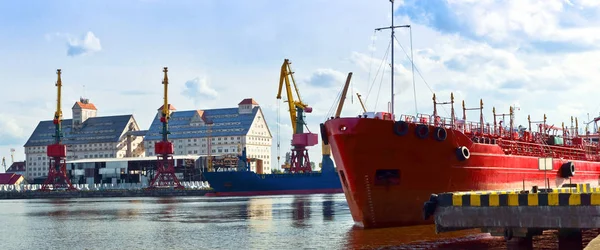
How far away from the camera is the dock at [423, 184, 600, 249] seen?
22.9 metres

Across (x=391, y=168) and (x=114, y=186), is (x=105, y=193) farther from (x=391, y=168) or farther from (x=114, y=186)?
(x=391, y=168)

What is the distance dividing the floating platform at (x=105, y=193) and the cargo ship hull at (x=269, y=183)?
706 inches

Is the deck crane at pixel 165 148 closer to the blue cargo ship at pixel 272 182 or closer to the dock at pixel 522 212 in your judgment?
the blue cargo ship at pixel 272 182

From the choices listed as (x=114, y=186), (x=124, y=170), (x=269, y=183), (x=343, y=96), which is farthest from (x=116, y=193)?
A: (x=343, y=96)

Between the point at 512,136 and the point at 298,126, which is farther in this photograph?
the point at 298,126

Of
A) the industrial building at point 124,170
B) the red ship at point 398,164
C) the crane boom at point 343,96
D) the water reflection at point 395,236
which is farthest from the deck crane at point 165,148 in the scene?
the water reflection at point 395,236

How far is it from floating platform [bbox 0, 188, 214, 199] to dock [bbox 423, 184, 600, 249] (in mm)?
118048

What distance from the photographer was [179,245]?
32438 mm

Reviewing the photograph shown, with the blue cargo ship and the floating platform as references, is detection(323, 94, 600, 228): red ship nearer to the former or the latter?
the blue cargo ship

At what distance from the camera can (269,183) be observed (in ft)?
414

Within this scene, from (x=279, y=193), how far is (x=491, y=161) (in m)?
89.2

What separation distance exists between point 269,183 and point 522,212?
339 ft

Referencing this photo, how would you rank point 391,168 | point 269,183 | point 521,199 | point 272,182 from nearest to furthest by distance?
point 521,199
point 391,168
point 269,183
point 272,182

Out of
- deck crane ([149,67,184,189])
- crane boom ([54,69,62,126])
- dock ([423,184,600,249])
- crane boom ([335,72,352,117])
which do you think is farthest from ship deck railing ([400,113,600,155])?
crane boom ([54,69,62,126])
